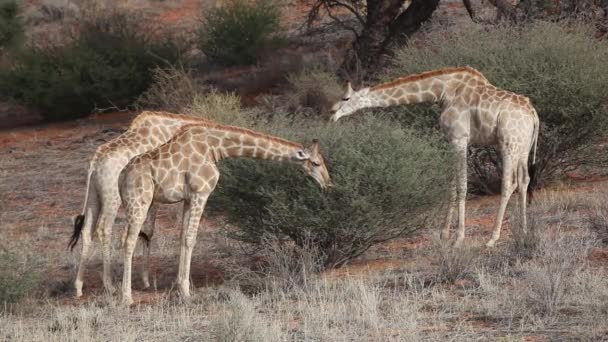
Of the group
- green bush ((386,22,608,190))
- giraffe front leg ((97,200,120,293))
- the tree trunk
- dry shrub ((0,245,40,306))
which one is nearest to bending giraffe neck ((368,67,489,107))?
green bush ((386,22,608,190))

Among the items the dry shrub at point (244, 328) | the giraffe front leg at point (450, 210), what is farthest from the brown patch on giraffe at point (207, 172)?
the giraffe front leg at point (450, 210)

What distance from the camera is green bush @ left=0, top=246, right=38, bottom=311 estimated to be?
38.0 ft

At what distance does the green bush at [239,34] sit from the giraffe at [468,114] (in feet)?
57.1

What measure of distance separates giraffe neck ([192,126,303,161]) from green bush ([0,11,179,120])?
1558cm

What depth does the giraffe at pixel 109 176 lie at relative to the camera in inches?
484

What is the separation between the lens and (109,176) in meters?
12.3

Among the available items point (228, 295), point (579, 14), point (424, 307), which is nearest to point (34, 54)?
point (579, 14)

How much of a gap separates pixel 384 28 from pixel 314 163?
1341 cm

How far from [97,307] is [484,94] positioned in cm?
508

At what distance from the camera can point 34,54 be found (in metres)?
29.0

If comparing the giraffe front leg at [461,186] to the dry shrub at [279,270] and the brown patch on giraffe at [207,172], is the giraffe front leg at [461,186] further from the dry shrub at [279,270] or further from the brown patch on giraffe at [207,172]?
the brown patch on giraffe at [207,172]

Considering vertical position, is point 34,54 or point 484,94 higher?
point 484,94

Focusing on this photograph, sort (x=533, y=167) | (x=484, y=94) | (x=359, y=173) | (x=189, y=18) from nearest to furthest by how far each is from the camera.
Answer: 1. (x=359, y=173)
2. (x=484, y=94)
3. (x=533, y=167)
4. (x=189, y=18)

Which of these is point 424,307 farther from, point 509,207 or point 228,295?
point 509,207
